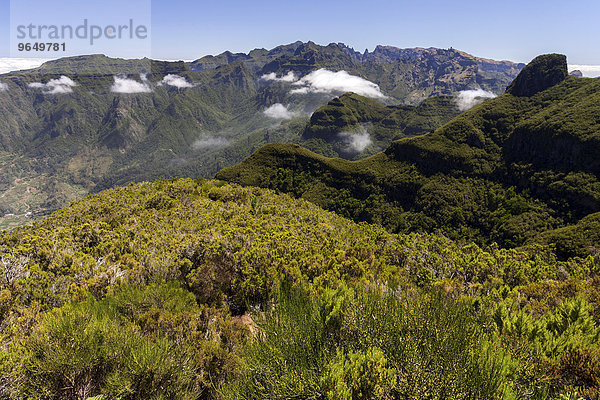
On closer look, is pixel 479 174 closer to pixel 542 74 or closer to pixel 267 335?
pixel 542 74

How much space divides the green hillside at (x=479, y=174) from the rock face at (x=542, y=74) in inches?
55.8

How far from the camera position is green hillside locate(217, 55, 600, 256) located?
10306cm

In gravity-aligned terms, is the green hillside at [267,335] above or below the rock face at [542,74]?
below

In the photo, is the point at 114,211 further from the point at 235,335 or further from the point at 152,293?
the point at 235,335

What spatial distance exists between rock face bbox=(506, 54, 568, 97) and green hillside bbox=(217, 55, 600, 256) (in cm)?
142

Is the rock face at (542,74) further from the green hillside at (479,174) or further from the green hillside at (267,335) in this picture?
the green hillside at (267,335)

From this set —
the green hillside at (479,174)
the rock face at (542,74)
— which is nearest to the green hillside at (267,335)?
the green hillside at (479,174)

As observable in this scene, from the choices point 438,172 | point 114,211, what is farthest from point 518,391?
point 438,172

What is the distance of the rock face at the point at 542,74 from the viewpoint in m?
169

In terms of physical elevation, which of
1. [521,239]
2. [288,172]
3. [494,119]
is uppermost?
[494,119]

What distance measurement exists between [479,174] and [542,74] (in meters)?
102

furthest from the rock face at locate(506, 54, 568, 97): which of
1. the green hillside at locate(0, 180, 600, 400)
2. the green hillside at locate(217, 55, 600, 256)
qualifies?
the green hillside at locate(0, 180, 600, 400)

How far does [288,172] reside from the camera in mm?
136500

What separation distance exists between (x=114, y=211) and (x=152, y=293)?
73.5 ft
